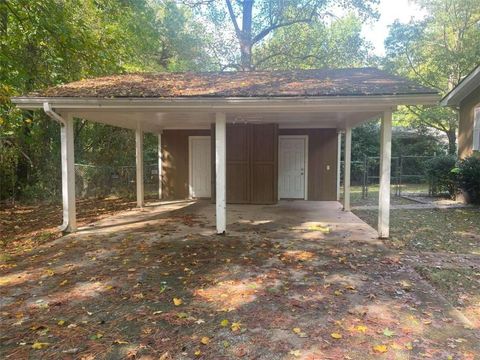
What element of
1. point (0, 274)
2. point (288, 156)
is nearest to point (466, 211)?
point (288, 156)

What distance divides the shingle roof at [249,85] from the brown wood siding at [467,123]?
5.41 m

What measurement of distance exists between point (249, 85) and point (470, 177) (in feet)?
26.6

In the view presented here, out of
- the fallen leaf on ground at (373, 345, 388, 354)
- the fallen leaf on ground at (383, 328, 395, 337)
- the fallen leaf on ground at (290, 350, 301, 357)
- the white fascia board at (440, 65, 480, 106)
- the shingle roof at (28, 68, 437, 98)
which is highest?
the white fascia board at (440, 65, 480, 106)

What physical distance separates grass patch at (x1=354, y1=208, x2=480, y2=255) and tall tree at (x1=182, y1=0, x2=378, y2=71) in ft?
40.4

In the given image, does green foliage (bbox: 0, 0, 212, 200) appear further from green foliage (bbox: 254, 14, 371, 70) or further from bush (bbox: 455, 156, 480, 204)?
bush (bbox: 455, 156, 480, 204)

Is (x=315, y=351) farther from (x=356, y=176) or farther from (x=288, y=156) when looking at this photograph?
(x=356, y=176)

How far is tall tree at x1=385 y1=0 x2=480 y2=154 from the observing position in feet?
64.7

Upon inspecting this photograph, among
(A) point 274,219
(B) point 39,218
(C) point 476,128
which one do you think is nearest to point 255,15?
(C) point 476,128

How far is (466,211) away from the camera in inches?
402

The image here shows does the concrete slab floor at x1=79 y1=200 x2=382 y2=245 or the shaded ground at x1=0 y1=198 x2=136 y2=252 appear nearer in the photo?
the shaded ground at x1=0 y1=198 x2=136 y2=252

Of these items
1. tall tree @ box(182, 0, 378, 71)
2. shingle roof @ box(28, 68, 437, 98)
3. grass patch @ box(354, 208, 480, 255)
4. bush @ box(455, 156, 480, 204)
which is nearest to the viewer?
shingle roof @ box(28, 68, 437, 98)

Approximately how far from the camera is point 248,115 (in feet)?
29.1

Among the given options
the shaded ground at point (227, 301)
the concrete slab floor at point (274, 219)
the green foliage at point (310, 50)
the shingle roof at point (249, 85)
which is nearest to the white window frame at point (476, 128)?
the concrete slab floor at point (274, 219)

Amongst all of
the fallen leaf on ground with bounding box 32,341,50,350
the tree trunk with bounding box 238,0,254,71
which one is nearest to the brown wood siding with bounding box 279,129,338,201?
the tree trunk with bounding box 238,0,254,71
